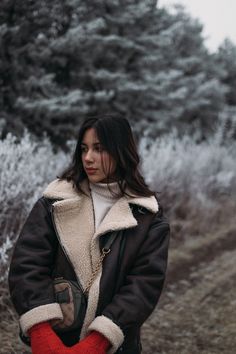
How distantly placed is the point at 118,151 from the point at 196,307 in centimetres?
301

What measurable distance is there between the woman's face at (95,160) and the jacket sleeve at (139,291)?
0.98ft

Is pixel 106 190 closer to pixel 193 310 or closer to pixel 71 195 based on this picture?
pixel 71 195

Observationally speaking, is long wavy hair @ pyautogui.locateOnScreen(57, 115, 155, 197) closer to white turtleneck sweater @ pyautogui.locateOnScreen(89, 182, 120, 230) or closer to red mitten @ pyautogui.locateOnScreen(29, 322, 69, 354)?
white turtleneck sweater @ pyautogui.locateOnScreen(89, 182, 120, 230)

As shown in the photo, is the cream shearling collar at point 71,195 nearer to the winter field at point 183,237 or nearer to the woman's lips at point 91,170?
the woman's lips at point 91,170

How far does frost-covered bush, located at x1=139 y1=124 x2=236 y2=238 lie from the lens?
718 cm

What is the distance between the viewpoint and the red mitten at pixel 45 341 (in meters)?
1.67

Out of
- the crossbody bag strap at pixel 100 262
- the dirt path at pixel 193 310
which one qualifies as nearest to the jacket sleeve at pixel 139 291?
the crossbody bag strap at pixel 100 262

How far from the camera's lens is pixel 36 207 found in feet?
6.36

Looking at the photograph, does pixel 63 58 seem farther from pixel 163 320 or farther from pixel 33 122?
pixel 163 320

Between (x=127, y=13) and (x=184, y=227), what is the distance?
4744mm

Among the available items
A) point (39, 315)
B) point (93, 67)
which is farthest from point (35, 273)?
point (93, 67)

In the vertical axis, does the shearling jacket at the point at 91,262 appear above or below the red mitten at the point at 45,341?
above

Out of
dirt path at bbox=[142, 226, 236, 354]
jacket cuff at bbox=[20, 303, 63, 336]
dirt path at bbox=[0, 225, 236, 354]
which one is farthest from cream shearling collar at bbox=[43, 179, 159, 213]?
dirt path at bbox=[142, 226, 236, 354]

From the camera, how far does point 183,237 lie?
6910mm
